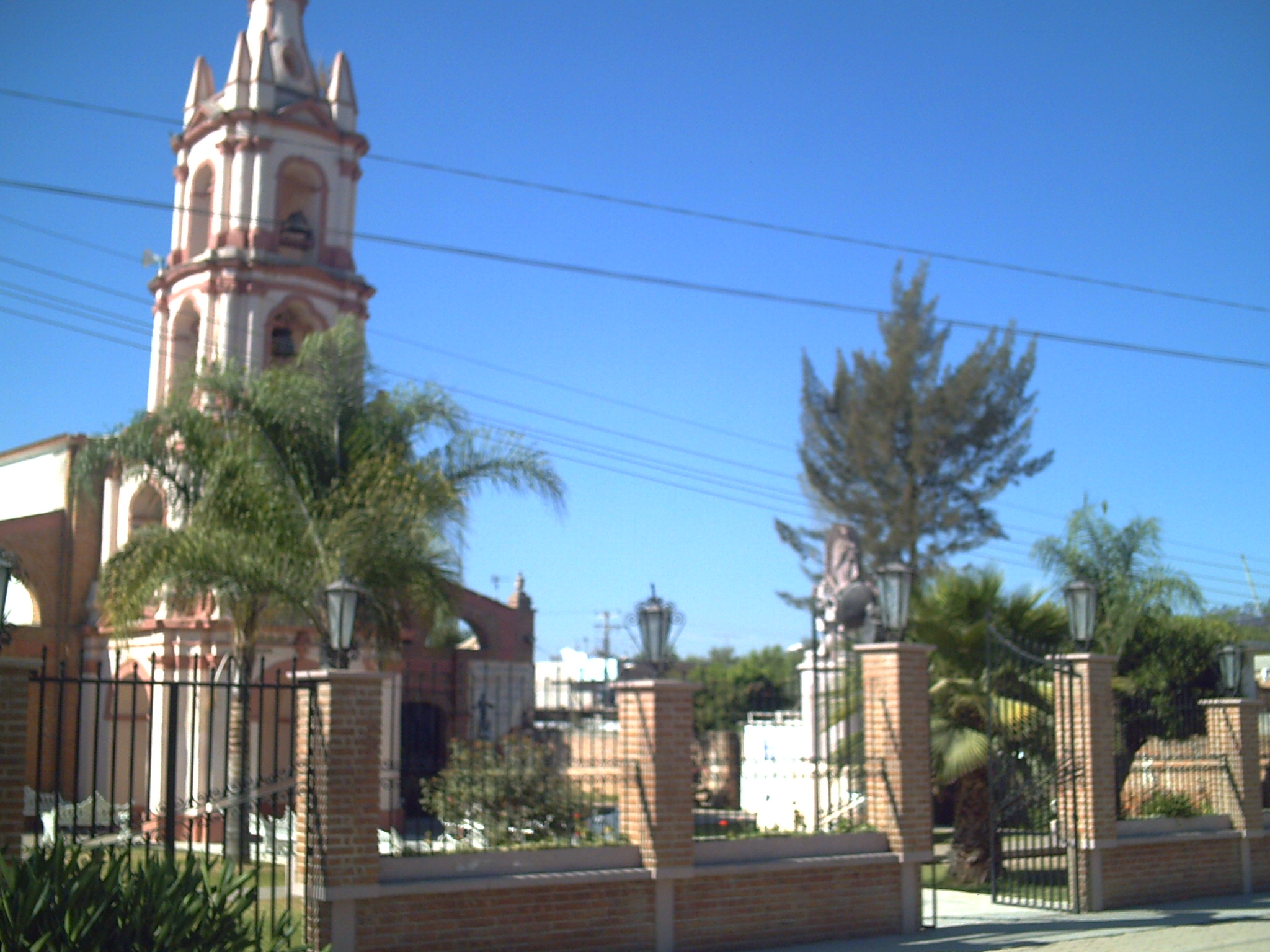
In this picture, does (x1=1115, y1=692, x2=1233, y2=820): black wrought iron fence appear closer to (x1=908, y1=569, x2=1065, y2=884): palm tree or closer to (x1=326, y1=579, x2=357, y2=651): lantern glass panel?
(x1=908, y1=569, x2=1065, y2=884): palm tree

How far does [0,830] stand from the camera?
8.34m

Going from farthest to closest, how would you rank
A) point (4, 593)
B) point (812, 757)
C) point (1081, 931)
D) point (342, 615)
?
1. point (812, 757)
2. point (1081, 931)
3. point (342, 615)
4. point (4, 593)

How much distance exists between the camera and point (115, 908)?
7609 mm

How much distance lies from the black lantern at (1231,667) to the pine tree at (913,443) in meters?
22.9

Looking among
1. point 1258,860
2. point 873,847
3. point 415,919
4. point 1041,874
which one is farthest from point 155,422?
point 1258,860

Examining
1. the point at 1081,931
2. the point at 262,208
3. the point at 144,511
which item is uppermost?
the point at 262,208

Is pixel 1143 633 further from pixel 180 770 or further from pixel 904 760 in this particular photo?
pixel 180 770

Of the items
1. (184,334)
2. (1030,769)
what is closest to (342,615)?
(1030,769)

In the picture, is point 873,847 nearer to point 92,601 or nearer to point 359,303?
point 359,303

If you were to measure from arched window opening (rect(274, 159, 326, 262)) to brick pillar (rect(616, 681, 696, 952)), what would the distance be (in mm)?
17825

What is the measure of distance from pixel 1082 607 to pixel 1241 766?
14.2ft

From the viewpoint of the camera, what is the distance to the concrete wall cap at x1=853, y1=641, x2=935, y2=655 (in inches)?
519

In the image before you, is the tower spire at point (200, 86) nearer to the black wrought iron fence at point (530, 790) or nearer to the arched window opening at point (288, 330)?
the arched window opening at point (288, 330)

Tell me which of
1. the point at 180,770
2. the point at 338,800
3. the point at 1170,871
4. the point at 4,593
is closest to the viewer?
the point at 4,593
